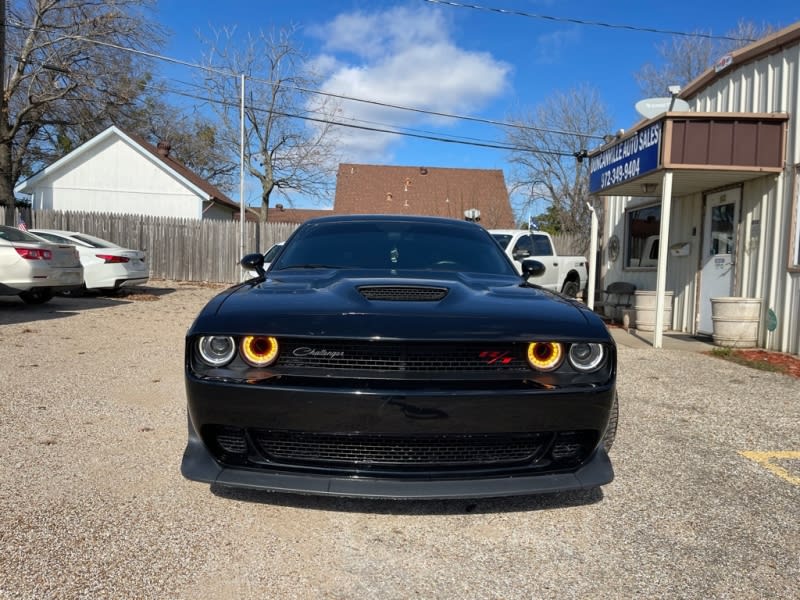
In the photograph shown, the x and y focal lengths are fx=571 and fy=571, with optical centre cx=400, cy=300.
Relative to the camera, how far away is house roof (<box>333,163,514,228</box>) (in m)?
34.1

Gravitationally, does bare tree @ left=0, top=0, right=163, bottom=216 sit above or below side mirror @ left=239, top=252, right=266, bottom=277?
above

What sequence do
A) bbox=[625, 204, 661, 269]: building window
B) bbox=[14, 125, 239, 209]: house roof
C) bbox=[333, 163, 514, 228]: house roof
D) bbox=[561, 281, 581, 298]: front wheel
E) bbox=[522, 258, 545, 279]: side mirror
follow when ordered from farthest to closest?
bbox=[333, 163, 514, 228]: house roof
bbox=[14, 125, 239, 209]: house roof
bbox=[561, 281, 581, 298]: front wheel
bbox=[625, 204, 661, 269]: building window
bbox=[522, 258, 545, 279]: side mirror

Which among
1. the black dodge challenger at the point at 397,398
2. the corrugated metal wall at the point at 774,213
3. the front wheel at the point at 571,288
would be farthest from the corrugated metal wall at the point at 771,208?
the black dodge challenger at the point at 397,398

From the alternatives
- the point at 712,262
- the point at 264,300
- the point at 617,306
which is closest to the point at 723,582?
the point at 264,300

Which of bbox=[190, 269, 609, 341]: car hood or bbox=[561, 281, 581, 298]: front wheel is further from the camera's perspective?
bbox=[561, 281, 581, 298]: front wheel

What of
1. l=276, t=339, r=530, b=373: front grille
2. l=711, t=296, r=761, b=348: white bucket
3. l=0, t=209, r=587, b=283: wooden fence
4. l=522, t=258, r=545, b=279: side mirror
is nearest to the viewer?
l=276, t=339, r=530, b=373: front grille

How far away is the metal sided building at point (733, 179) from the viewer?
7445 millimetres

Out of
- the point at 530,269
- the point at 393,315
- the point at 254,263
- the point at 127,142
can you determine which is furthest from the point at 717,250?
the point at 127,142

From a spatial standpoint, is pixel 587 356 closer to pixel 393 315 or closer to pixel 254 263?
pixel 393 315

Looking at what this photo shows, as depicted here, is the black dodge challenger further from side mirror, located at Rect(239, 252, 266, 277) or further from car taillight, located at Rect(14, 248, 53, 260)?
car taillight, located at Rect(14, 248, 53, 260)

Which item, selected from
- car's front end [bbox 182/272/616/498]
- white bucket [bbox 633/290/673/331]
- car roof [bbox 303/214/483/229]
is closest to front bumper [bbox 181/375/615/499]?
car's front end [bbox 182/272/616/498]

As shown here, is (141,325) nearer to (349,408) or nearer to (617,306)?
(349,408)

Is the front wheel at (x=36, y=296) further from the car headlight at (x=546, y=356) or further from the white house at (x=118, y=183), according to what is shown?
the white house at (x=118, y=183)

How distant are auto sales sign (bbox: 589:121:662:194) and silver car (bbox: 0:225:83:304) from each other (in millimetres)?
9273
